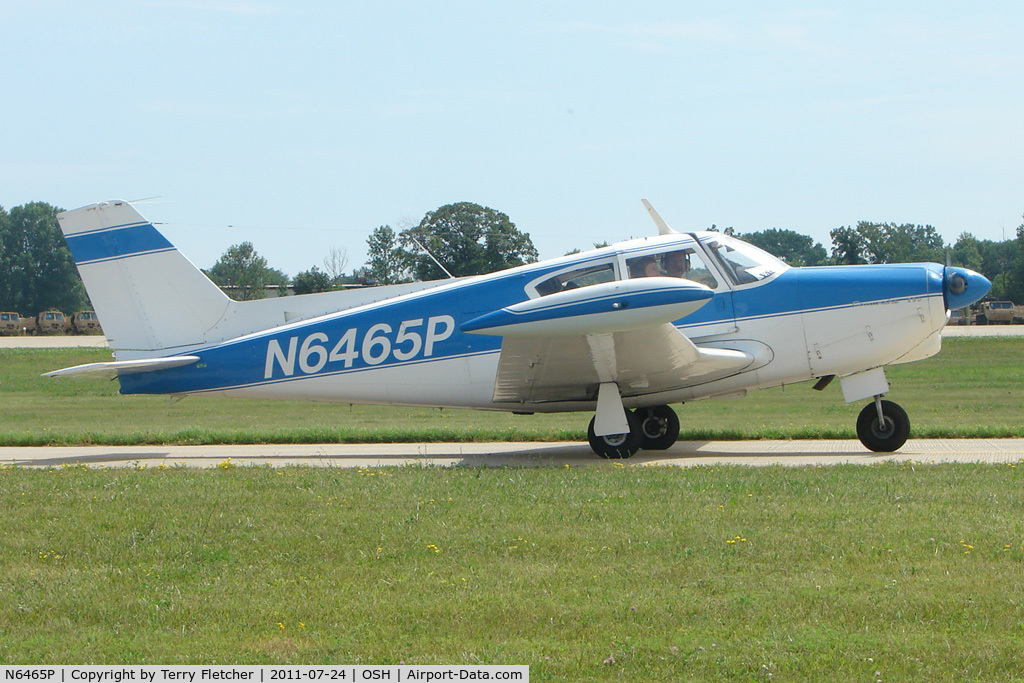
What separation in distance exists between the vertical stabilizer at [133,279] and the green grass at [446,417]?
8.20ft

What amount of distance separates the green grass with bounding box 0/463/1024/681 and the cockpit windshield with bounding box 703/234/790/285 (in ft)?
10.9

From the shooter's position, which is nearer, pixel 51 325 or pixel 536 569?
pixel 536 569

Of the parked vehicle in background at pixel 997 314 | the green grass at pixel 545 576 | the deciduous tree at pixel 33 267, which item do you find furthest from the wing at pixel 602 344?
the deciduous tree at pixel 33 267

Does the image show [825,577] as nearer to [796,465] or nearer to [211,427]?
[796,465]

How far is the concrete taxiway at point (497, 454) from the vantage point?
36.2ft

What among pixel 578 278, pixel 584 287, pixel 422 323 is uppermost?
pixel 578 278

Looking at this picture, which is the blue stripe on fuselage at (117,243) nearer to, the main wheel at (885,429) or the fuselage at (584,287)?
the fuselage at (584,287)

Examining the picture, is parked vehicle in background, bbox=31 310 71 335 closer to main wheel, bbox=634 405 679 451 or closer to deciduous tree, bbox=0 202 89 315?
deciduous tree, bbox=0 202 89 315

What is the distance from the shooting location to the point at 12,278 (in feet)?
292

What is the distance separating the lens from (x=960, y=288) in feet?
36.7

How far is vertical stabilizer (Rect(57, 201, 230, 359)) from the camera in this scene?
498 inches

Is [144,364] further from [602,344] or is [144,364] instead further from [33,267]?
[33,267]

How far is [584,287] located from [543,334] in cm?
114

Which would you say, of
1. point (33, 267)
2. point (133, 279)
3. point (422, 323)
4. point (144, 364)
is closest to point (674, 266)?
point (422, 323)
